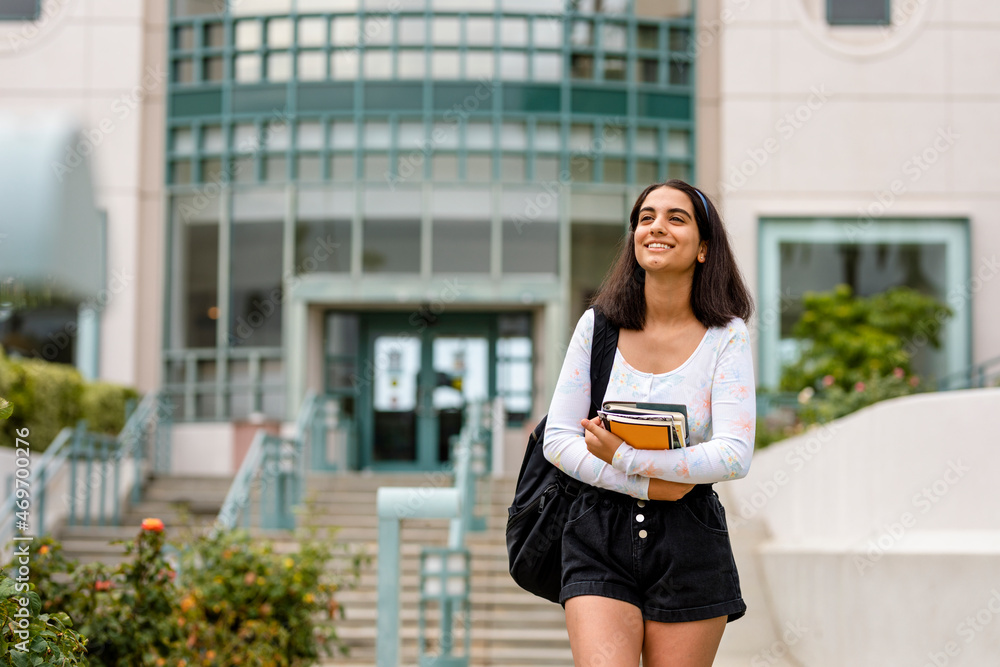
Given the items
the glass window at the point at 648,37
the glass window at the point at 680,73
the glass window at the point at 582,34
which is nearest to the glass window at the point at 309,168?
the glass window at the point at 582,34

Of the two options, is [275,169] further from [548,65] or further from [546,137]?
[548,65]

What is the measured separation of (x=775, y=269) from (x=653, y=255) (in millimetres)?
13099

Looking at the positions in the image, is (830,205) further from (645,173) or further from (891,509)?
(891,509)

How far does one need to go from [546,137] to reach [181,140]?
5121 mm

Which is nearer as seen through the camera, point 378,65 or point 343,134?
point 343,134

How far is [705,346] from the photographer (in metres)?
2.67

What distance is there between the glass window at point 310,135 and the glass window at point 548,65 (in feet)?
10.0

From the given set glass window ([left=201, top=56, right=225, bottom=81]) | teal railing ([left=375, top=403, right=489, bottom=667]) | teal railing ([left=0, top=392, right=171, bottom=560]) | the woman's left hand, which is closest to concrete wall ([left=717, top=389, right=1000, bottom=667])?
teal railing ([left=375, top=403, right=489, bottom=667])

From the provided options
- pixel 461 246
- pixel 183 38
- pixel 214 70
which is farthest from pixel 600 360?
pixel 183 38

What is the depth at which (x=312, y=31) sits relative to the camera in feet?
51.5

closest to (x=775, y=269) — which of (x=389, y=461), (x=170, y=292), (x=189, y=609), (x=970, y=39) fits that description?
(x=970, y=39)

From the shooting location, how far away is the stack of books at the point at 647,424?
8.21 feet

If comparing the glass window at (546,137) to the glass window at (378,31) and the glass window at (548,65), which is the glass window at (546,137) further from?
the glass window at (378,31)

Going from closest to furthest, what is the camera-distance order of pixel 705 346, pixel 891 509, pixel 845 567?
1. pixel 705 346
2. pixel 845 567
3. pixel 891 509
